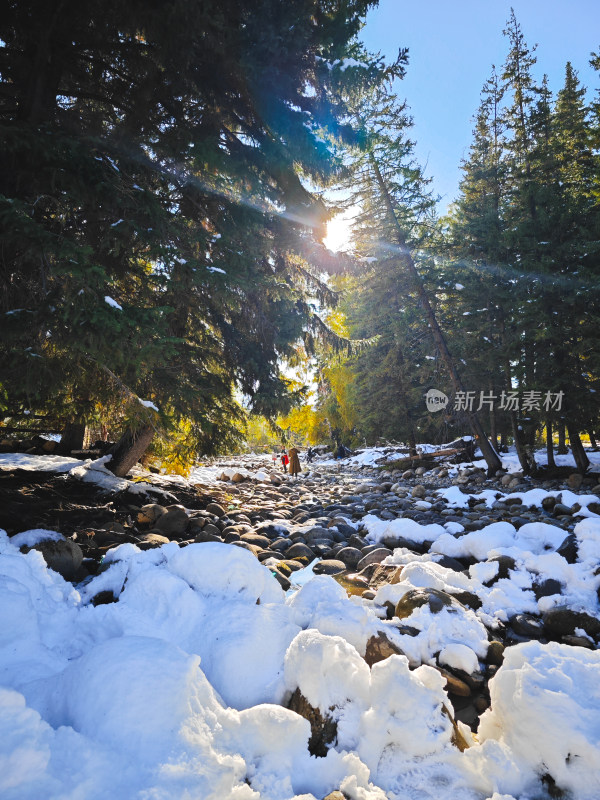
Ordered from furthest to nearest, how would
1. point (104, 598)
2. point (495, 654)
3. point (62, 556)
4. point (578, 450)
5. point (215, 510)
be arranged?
point (578, 450), point (215, 510), point (62, 556), point (495, 654), point (104, 598)

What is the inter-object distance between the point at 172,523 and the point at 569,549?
5310mm

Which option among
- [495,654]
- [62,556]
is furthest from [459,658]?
[62,556]

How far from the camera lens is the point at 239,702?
2025 mm

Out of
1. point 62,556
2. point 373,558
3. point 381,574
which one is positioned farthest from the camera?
point 373,558

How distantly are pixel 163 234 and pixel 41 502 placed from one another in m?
4.21

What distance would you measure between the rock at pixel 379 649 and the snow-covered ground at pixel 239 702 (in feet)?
0.19

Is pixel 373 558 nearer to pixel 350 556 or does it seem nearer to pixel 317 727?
pixel 350 556

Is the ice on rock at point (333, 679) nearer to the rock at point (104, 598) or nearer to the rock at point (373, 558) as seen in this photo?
the rock at point (104, 598)

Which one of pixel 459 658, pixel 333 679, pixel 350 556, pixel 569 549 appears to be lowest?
pixel 350 556

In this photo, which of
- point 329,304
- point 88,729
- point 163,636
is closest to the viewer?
point 88,729

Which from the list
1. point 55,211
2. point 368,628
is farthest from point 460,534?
point 55,211

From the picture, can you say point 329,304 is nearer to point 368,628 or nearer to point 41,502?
point 41,502

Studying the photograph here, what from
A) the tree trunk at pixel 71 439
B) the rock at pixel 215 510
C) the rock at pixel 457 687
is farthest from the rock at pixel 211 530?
the tree trunk at pixel 71 439

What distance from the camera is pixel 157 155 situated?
18.8 feet
